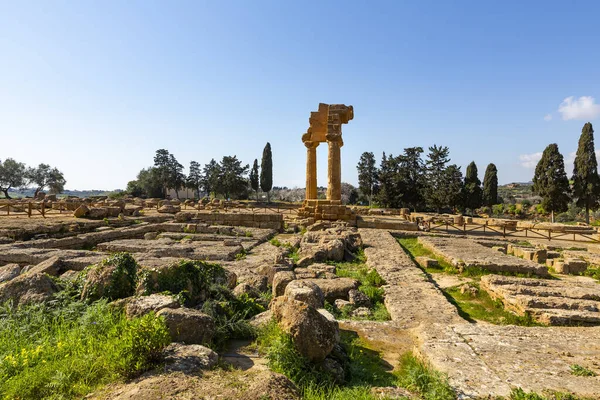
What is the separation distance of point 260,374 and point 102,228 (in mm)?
14792

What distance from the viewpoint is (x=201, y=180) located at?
63.2 m

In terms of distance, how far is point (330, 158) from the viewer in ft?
61.9

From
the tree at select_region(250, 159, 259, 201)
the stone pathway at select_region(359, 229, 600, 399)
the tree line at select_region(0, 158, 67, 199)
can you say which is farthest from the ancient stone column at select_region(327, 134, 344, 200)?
the tree line at select_region(0, 158, 67, 199)

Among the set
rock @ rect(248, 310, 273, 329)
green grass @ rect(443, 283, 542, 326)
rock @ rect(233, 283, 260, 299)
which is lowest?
green grass @ rect(443, 283, 542, 326)

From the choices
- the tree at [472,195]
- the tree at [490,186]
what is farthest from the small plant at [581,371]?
the tree at [490,186]

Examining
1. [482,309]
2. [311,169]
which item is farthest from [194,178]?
[482,309]

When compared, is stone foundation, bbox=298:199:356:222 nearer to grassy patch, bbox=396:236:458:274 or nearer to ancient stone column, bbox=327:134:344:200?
ancient stone column, bbox=327:134:344:200

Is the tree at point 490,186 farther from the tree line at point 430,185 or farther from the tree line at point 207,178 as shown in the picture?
the tree line at point 207,178

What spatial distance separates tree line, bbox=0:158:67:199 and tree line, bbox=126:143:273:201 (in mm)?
15766

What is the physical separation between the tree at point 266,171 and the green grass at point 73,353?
50877 mm

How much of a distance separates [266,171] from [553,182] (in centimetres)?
3885

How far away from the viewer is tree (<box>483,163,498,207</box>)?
43625 mm

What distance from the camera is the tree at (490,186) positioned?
143 feet

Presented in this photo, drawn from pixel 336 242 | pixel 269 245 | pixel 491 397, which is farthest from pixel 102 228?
pixel 491 397
